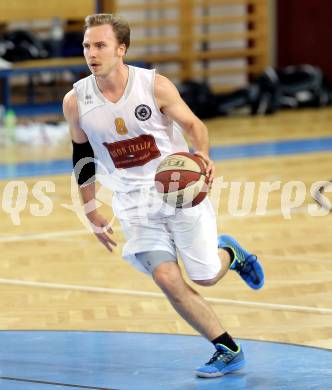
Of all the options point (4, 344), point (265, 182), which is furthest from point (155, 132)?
point (265, 182)

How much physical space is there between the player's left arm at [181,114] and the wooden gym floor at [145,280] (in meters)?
1.28

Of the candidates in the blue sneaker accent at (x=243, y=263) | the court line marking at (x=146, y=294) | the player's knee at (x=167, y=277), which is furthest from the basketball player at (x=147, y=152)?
the court line marking at (x=146, y=294)

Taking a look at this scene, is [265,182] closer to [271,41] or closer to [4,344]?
[4,344]

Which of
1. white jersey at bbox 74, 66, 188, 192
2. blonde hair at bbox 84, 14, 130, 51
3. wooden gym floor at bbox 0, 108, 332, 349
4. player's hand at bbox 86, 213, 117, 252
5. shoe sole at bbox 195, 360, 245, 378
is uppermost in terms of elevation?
blonde hair at bbox 84, 14, 130, 51

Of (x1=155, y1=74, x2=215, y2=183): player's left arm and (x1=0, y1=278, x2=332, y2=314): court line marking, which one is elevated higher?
(x1=155, y1=74, x2=215, y2=183): player's left arm

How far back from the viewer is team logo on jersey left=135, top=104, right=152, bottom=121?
5.14m

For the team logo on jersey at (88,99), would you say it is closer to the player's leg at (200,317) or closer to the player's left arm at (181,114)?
the player's left arm at (181,114)

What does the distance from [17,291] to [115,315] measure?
0.92 metres

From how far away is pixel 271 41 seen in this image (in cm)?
1945

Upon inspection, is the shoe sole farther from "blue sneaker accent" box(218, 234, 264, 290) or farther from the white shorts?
"blue sneaker accent" box(218, 234, 264, 290)

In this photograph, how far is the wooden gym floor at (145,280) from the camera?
6.12 meters

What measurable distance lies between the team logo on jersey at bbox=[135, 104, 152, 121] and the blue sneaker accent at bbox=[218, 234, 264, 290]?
3.37ft

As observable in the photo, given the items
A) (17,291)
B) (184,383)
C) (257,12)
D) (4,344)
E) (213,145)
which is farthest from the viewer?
(257,12)

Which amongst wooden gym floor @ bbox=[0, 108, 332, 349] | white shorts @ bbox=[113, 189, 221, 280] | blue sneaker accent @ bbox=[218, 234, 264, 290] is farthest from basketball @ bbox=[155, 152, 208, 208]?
wooden gym floor @ bbox=[0, 108, 332, 349]
